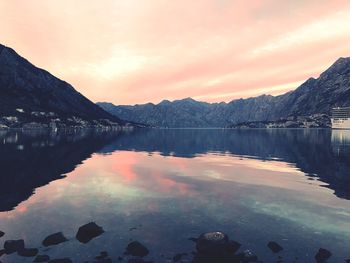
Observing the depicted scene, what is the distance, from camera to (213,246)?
2248cm

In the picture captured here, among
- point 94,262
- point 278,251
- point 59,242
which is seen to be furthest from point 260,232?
point 59,242

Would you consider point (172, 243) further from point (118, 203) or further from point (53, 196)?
point (53, 196)

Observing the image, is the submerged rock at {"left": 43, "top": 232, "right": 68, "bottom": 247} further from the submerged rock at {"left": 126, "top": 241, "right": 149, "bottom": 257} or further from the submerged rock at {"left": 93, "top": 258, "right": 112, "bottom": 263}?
the submerged rock at {"left": 126, "top": 241, "right": 149, "bottom": 257}

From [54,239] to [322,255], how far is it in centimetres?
2173

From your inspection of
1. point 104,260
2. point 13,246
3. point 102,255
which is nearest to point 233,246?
point 104,260

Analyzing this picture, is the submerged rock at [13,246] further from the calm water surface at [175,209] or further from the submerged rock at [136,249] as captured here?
the submerged rock at [136,249]

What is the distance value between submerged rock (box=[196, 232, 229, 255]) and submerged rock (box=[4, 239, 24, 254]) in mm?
14083

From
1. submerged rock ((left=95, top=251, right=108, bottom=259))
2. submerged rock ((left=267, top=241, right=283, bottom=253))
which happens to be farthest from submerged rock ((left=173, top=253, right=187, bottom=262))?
submerged rock ((left=267, top=241, right=283, bottom=253))

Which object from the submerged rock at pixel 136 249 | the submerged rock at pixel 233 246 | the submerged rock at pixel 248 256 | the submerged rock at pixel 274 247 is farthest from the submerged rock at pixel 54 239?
the submerged rock at pixel 274 247

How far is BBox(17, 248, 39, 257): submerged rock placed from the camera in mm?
21880

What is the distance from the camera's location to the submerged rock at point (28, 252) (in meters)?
21.9

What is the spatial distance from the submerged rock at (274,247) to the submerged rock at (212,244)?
3.80 meters

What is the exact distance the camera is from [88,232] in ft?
86.1

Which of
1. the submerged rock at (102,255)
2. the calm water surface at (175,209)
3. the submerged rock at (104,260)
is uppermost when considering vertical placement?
the submerged rock at (104,260)
